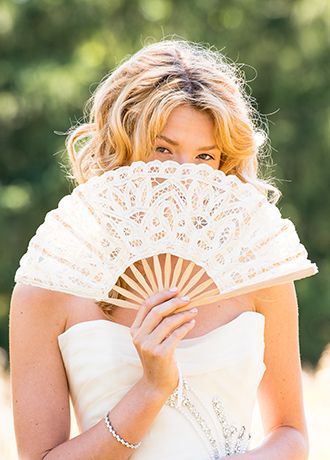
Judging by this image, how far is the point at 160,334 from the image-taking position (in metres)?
3.43

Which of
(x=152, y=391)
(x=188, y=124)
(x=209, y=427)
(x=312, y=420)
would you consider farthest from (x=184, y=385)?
(x=312, y=420)

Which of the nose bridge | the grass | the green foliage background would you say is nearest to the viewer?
the nose bridge

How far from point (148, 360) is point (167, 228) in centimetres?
54

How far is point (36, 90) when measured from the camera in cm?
2186

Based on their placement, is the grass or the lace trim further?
the grass

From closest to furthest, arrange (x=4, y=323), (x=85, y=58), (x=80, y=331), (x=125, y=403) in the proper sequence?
(x=125, y=403) < (x=80, y=331) < (x=4, y=323) < (x=85, y=58)

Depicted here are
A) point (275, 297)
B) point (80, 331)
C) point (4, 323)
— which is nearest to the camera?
point (80, 331)

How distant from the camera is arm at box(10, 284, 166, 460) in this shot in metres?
3.62

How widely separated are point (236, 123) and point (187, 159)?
0.31m

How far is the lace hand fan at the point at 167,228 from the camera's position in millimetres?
3721

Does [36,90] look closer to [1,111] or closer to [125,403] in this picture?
[1,111]

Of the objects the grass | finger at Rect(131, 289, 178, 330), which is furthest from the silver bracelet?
the grass

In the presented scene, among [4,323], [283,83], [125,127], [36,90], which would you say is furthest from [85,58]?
[125,127]

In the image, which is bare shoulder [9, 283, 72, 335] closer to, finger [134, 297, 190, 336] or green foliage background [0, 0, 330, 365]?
finger [134, 297, 190, 336]
